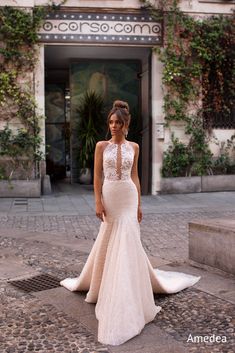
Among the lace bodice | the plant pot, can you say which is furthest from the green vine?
the lace bodice

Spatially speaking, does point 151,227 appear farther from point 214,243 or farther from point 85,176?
point 85,176

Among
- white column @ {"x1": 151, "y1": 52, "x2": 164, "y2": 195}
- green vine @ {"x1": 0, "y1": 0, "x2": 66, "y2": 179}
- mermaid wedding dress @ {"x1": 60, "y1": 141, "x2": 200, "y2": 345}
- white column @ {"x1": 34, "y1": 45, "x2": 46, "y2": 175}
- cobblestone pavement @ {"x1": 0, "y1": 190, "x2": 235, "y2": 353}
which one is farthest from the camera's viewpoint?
white column @ {"x1": 151, "y1": 52, "x2": 164, "y2": 195}

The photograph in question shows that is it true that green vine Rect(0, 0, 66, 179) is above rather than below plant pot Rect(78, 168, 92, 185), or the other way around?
above

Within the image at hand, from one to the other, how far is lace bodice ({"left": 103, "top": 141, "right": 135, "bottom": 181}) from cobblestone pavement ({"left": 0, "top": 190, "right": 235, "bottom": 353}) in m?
1.19

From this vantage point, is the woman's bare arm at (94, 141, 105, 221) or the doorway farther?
the doorway

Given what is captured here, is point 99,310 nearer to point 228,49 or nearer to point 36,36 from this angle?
point 36,36

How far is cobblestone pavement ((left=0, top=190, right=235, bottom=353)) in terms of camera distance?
10.8 ft

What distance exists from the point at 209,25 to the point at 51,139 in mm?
7190

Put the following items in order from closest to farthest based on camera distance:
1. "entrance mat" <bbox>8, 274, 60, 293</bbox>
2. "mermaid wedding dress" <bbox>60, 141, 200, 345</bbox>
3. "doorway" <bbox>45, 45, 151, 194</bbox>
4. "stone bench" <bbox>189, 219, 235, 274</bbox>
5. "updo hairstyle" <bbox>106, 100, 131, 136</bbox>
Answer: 1. "mermaid wedding dress" <bbox>60, 141, 200, 345</bbox>
2. "updo hairstyle" <bbox>106, 100, 131, 136</bbox>
3. "entrance mat" <bbox>8, 274, 60, 293</bbox>
4. "stone bench" <bbox>189, 219, 235, 274</bbox>
5. "doorway" <bbox>45, 45, 151, 194</bbox>

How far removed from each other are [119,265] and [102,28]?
8.76m

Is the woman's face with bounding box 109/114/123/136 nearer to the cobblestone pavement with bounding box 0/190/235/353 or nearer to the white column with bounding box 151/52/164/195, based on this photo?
the cobblestone pavement with bounding box 0/190/235/353

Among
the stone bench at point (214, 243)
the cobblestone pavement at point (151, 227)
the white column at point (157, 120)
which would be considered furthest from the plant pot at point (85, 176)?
the stone bench at point (214, 243)

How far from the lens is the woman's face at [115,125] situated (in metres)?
3.79

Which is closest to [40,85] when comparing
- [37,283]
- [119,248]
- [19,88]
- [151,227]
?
[19,88]
